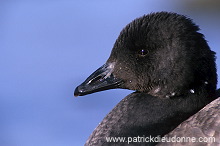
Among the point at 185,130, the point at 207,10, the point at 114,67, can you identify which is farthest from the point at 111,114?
the point at 207,10

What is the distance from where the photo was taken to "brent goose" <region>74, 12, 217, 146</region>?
3.83 metres

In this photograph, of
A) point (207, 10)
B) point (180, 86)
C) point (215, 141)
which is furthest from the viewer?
point (207, 10)

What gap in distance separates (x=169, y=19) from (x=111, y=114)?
851mm

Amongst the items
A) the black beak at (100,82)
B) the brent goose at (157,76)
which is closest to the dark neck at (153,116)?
the brent goose at (157,76)

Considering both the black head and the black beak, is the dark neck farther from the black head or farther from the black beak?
the black beak

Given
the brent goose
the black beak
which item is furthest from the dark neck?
the black beak

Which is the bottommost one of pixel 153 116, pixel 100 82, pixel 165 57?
pixel 153 116

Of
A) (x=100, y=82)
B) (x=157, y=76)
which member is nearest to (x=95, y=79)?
(x=100, y=82)

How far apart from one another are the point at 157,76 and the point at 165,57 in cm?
15

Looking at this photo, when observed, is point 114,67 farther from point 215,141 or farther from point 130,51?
point 215,141

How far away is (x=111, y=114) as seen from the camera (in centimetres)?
411

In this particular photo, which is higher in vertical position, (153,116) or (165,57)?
(165,57)

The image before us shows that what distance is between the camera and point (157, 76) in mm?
3898

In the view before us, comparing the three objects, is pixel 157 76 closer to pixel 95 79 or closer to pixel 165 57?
pixel 165 57
